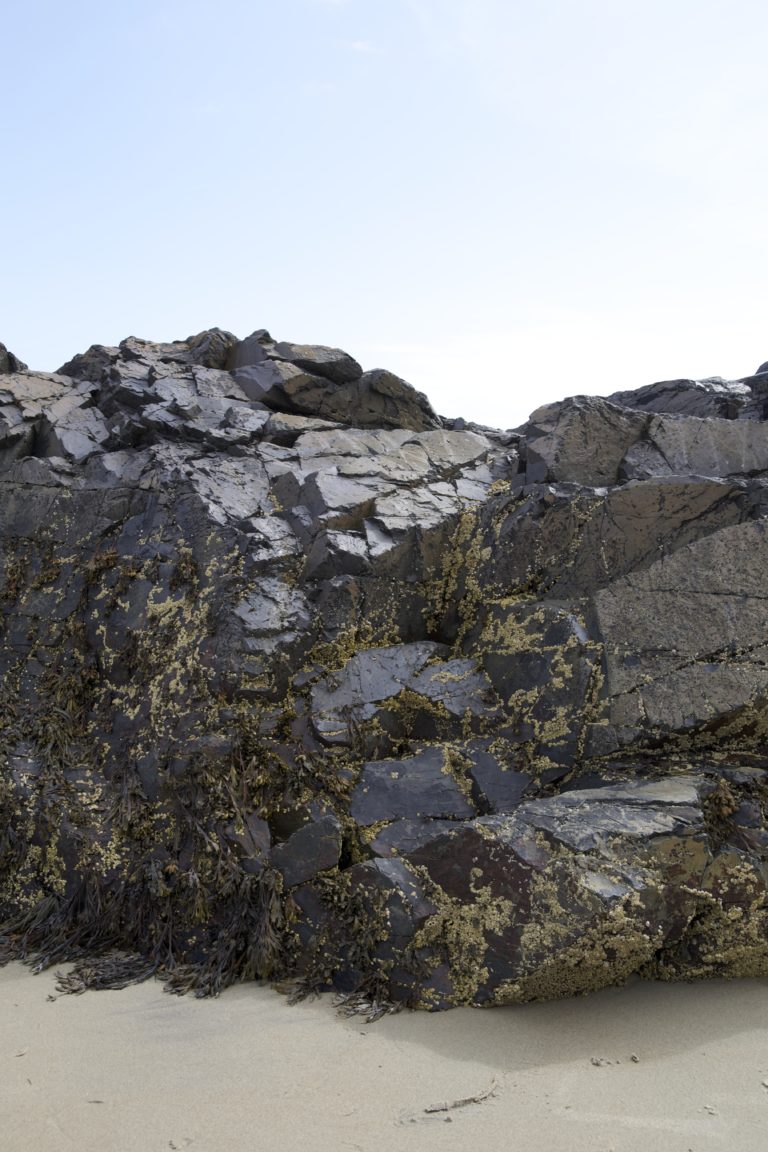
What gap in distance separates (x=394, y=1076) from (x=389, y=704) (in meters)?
2.49

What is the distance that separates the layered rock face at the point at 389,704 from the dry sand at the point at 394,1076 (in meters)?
0.25

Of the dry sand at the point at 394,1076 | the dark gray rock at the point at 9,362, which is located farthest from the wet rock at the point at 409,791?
the dark gray rock at the point at 9,362

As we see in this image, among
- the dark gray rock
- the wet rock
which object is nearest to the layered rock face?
the wet rock

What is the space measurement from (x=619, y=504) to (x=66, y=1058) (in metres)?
4.82

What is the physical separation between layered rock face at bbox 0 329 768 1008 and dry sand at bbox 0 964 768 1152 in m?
0.25

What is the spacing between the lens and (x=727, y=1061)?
3613 mm

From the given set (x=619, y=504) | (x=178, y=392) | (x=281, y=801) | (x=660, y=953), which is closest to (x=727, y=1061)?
(x=660, y=953)

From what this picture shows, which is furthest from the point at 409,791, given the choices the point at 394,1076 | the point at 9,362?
the point at 9,362

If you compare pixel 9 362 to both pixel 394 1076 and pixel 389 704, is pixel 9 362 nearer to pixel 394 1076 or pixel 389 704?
pixel 389 704

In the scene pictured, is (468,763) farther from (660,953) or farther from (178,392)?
(178,392)

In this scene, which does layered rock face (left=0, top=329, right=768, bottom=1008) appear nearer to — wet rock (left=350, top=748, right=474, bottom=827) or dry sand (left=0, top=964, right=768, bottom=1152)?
wet rock (left=350, top=748, right=474, bottom=827)

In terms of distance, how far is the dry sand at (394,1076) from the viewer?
323 centimetres

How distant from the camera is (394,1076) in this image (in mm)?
3701

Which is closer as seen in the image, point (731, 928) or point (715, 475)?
point (731, 928)
